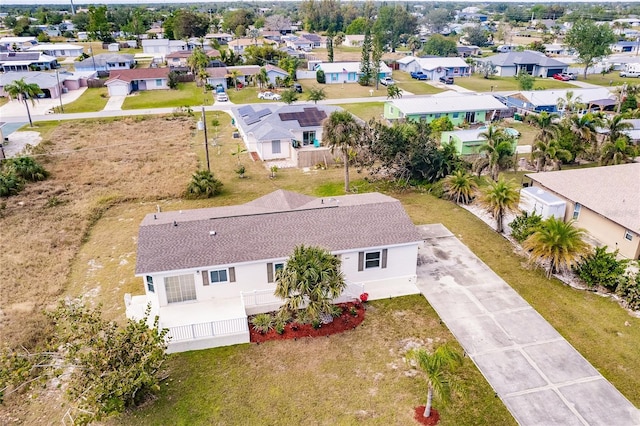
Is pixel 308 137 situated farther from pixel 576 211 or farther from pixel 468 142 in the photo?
pixel 576 211

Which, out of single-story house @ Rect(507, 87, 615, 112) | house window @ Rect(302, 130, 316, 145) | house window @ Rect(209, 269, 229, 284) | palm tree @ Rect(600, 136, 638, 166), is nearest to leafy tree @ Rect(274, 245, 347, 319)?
house window @ Rect(209, 269, 229, 284)

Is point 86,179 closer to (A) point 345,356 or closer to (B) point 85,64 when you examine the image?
(A) point 345,356

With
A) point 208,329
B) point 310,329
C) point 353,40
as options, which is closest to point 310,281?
point 310,329

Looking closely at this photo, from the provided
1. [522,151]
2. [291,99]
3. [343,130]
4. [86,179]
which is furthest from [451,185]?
[291,99]

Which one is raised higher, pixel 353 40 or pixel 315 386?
pixel 353 40

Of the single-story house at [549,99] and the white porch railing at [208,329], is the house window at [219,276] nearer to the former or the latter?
the white porch railing at [208,329]

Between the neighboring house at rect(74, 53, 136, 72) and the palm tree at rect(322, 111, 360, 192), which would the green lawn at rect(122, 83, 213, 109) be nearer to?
the neighboring house at rect(74, 53, 136, 72)

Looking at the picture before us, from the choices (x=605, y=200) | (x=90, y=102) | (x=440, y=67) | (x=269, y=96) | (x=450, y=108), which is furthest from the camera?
(x=440, y=67)

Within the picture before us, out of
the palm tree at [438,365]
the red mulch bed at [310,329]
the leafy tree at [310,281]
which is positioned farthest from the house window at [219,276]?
the palm tree at [438,365]
